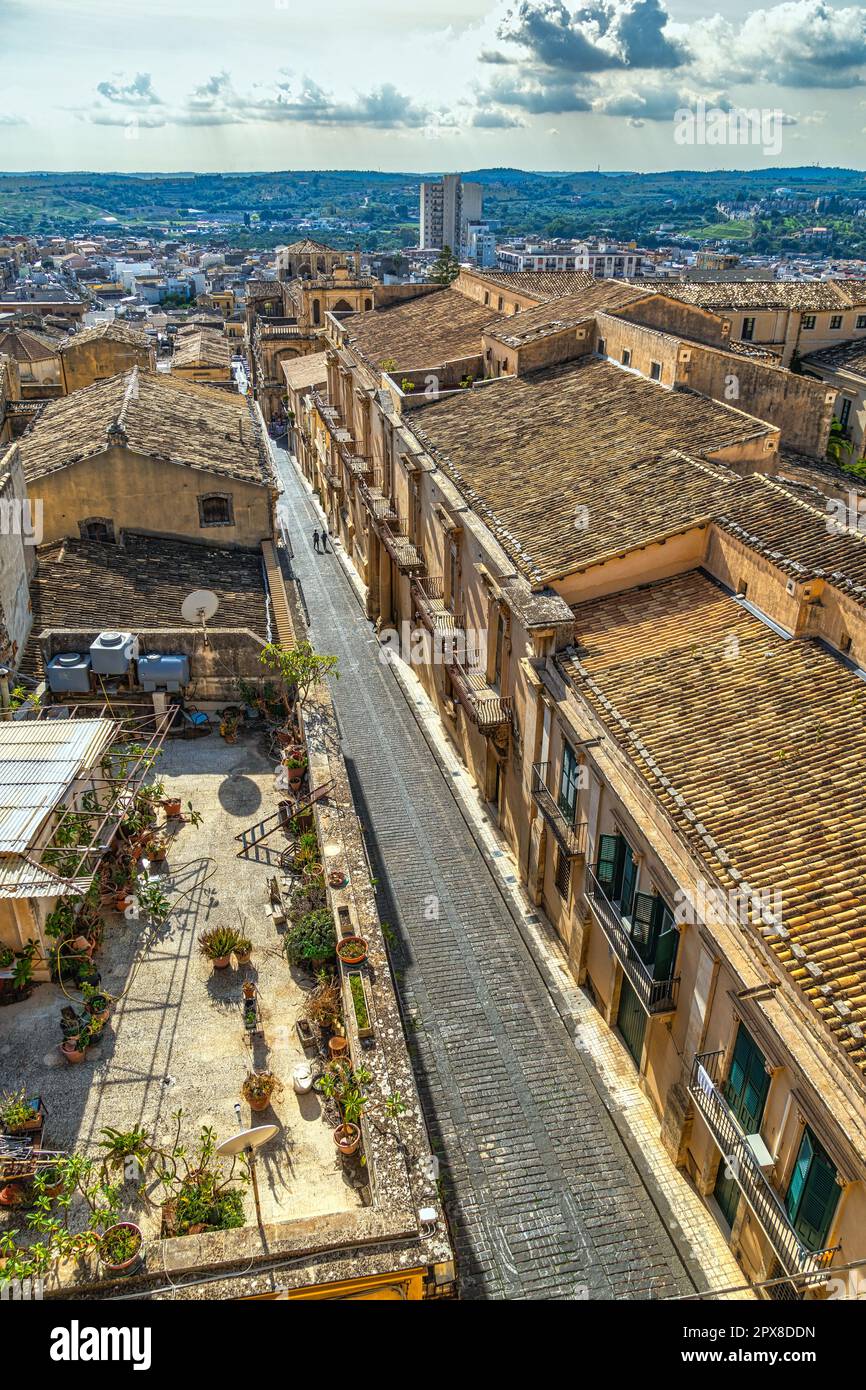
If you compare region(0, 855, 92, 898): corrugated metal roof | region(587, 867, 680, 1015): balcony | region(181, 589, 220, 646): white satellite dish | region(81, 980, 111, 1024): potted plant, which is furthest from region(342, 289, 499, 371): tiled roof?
region(81, 980, 111, 1024): potted plant

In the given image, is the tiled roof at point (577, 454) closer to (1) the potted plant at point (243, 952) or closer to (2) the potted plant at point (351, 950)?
(2) the potted plant at point (351, 950)

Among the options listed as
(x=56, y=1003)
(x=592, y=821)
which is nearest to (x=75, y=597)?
(x=56, y=1003)

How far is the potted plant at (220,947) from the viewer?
19328 mm

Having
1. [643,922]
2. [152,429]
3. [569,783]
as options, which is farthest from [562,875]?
[152,429]

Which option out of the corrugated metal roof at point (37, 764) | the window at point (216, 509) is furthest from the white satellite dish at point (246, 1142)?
the window at point (216, 509)

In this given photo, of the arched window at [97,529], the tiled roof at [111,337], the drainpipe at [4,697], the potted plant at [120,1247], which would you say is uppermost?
the tiled roof at [111,337]

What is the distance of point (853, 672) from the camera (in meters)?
19.3

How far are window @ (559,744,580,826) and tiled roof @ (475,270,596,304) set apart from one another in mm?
30414

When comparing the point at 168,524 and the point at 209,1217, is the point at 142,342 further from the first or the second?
the point at 209,1217

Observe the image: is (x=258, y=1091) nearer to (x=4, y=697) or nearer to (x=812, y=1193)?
(x=812, y=1193)

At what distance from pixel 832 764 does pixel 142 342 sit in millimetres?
46490

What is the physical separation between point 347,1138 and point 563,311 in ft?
112

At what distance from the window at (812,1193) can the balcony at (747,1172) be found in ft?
0.48
